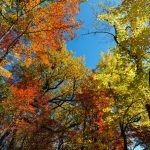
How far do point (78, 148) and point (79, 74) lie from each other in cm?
1067

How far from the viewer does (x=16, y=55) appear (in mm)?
17938

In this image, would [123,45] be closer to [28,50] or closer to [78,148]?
[28,50]

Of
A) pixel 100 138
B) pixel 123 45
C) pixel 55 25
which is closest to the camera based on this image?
pixel 123 45

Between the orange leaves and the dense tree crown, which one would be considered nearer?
the dense tree crown

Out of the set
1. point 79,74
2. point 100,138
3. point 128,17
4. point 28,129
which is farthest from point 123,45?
point 79,74

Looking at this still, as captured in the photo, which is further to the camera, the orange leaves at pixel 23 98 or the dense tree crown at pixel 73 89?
the orange leaves at pixel 23 98

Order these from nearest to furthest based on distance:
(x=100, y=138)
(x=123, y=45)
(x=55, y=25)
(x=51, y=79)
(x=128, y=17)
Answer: (x=128, y=17)
(x=123, y=45)
(x=55, y=25)
(x=100, y=138)
(x=51, y=79)

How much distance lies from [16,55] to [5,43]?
1054 millimetres

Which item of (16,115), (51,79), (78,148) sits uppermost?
(51,79)

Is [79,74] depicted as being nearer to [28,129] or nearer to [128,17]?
[28,129]

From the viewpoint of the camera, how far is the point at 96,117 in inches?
999

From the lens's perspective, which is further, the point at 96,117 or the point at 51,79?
the point at 51,79

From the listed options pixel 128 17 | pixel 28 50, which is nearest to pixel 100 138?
pixel 28 50

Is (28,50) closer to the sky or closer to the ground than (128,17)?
closer to the sky
